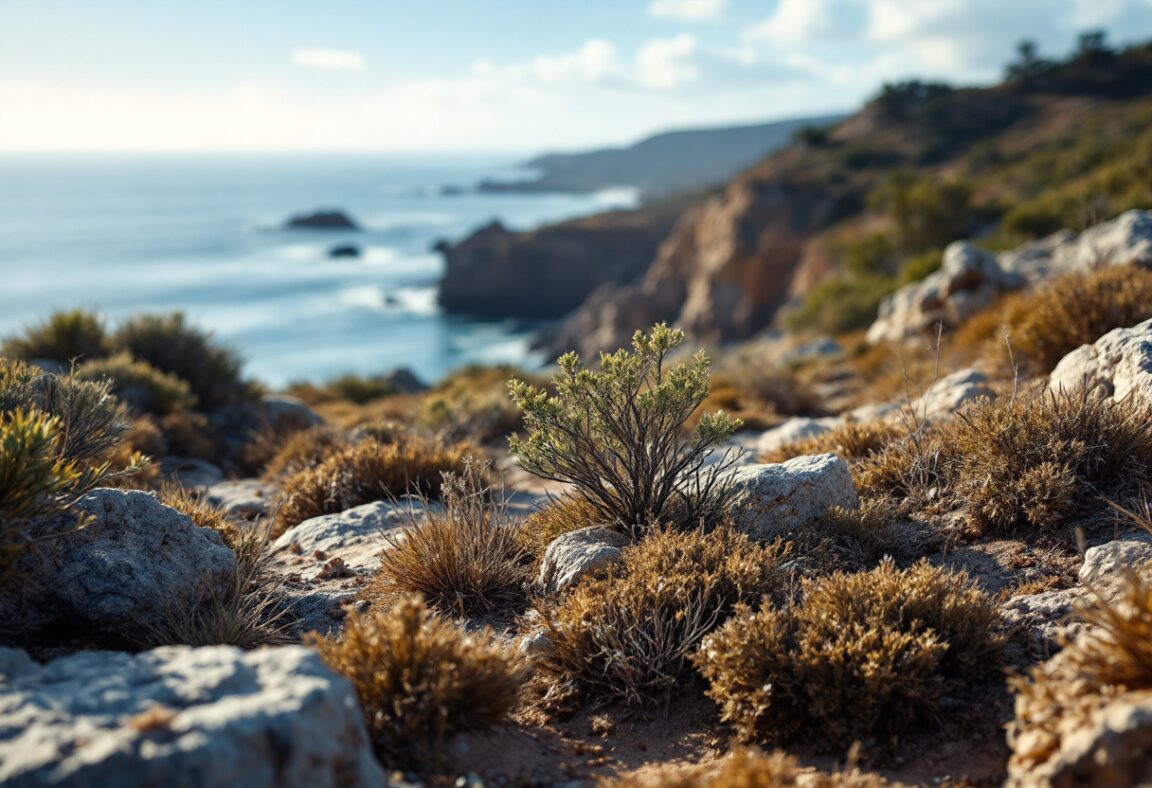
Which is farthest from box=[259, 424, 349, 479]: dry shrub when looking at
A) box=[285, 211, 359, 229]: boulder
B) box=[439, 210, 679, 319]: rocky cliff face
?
box=[285, 211, 359, 229]: boulder

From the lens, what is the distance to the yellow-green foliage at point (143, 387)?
1020cm

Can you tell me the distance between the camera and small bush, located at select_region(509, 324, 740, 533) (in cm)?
512

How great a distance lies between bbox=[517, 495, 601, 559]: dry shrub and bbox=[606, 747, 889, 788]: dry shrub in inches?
88.1

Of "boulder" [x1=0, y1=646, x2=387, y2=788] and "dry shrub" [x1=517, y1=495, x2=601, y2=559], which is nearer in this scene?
"boulder" [x1=0, y1=646, x2=387, y2=788]

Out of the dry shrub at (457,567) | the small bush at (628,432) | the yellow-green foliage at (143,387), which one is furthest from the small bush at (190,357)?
the small bush at (628,432)

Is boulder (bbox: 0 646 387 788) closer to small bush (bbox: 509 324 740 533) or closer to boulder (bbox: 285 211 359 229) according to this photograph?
small bush (bbox: 509 324 740 533)

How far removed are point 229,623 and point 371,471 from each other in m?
3.20

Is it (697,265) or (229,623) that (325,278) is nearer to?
(697,265)

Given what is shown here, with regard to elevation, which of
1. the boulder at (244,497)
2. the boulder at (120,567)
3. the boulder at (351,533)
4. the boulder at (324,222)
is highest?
the boulder at (324,222)

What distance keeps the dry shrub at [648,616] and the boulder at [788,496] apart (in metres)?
0.66

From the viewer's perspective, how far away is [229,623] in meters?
4.20

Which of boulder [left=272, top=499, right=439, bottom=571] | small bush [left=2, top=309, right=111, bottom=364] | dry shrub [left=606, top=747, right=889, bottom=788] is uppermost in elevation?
small bush [left=2, top=309, right=111, bottom=364]

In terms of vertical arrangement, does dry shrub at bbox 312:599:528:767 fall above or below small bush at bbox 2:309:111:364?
below

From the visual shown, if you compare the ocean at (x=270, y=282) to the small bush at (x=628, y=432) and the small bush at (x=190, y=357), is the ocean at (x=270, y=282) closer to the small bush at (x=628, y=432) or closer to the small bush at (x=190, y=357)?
the small bush at (x=190, y=357)
